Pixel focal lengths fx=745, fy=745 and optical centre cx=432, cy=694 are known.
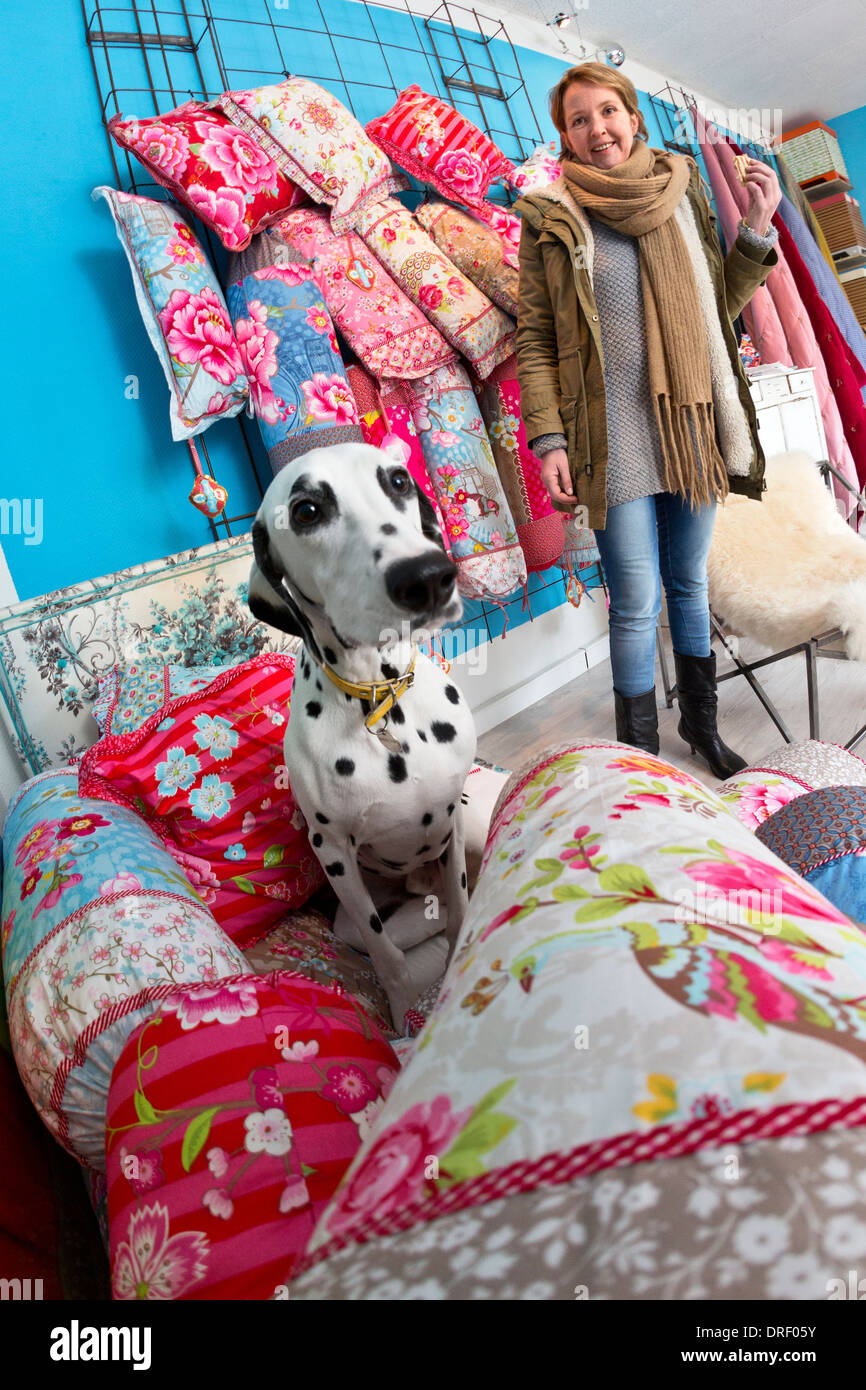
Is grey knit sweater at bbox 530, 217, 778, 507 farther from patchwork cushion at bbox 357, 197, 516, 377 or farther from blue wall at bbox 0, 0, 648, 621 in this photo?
blue wall at bbox 0, 0, 648, 621

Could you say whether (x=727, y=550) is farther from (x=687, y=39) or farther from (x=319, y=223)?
(x=687, y=39)

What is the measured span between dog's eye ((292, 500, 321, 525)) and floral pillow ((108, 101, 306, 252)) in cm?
127

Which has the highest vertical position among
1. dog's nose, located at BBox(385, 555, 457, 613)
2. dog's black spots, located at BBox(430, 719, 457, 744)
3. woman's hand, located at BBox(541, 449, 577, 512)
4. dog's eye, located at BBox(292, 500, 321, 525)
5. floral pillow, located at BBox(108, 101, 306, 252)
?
floral pillow, located at BBox(108, 101, 306, 252)

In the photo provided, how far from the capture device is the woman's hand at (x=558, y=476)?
6.10 ft

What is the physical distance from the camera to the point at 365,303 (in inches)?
83.1

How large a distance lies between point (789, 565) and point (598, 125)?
1184 mm

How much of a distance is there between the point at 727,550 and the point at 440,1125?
215 centimetres

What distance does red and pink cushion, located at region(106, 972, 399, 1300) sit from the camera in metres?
0.42

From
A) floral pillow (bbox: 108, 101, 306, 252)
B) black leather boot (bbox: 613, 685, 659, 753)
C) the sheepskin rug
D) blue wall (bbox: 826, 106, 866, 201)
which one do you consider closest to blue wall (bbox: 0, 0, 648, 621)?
floral pillow (bbox: 108, 101, 306, 252)

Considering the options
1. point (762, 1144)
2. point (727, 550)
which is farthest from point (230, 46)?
point (762, 1144)

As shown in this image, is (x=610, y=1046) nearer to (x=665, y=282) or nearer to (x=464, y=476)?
(x=665, y=282)

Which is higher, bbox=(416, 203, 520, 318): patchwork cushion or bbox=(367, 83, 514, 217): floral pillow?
bbox=(367, 83, 514, 217): floral pillow

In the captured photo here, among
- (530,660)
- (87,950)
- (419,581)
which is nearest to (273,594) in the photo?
(419,581)

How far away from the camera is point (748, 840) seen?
0.50 meters
